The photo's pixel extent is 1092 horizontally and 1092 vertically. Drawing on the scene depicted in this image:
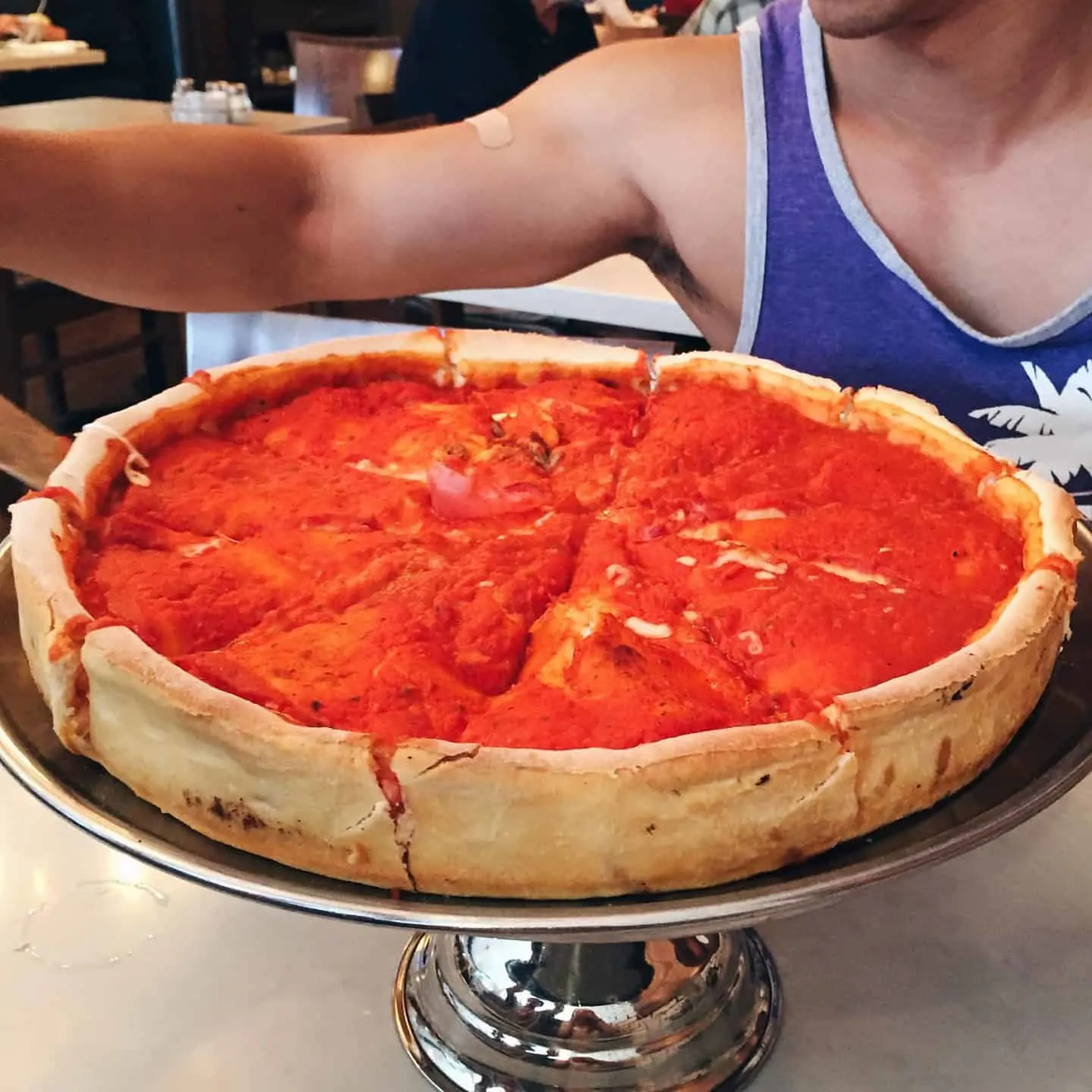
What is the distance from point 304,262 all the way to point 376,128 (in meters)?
1.36

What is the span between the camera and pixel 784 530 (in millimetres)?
965

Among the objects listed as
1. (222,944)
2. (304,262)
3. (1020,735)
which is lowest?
(222,944)

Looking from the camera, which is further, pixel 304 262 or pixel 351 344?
pixel 304 262

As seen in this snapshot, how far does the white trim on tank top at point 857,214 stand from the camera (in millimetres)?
1308

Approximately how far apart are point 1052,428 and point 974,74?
0.42 meters

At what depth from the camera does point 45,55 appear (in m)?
5.39

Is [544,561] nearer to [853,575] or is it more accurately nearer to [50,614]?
[853,575]

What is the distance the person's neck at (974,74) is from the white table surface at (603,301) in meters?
0.73

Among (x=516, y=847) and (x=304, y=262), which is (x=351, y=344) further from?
(x=516, y=847)

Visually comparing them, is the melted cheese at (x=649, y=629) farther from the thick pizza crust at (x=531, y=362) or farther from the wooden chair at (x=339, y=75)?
the wooden chair at (x=339, y=75)

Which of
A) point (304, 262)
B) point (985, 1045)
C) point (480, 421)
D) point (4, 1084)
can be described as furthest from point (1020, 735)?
point (304, 262)

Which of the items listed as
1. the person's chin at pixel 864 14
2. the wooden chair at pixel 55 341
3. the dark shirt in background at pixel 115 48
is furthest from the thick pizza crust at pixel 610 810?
the dark shirt in background at pixel 115 48

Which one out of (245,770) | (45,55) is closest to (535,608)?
(245,770)

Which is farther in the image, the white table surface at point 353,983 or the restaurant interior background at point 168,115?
the restaurant interior background at point 168,115
